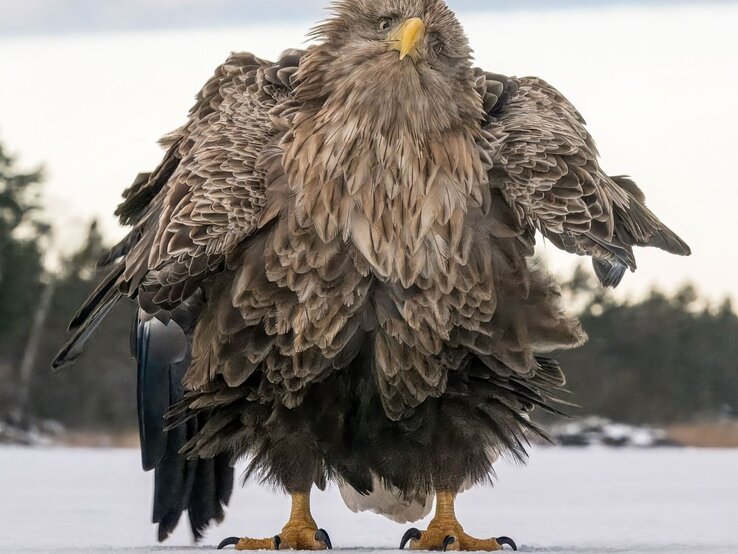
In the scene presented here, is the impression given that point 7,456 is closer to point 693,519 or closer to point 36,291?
point 693,519

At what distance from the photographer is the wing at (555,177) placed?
5777 millimetres

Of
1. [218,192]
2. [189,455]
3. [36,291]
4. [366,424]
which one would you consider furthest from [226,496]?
[36,291]

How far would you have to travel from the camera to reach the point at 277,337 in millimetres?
5672

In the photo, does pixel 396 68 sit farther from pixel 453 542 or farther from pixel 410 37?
pixel 453 542

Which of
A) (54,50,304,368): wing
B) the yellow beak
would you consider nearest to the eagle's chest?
(54,50,304,368): wing

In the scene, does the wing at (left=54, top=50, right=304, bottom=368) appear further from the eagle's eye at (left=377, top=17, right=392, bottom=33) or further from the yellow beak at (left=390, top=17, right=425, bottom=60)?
the yellow beak at (left=390, top=17, right=425, bottom=60)

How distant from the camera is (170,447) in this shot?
7.09 meters

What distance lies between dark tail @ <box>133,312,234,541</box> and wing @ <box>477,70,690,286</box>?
1997 mm

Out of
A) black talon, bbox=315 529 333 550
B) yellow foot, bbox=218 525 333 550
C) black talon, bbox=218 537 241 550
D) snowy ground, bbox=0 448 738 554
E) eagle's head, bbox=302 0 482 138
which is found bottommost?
snowy ground, bbox=0 448 738 554

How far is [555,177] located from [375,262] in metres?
0.89

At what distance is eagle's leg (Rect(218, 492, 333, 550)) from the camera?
5988mm

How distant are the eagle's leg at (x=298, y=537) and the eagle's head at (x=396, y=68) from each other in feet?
5.83

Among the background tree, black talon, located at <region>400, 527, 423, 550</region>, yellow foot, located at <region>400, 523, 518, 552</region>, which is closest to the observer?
yellow foot, located at <region>400, 523, 518, 552</region>

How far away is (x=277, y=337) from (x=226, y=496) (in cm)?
184
